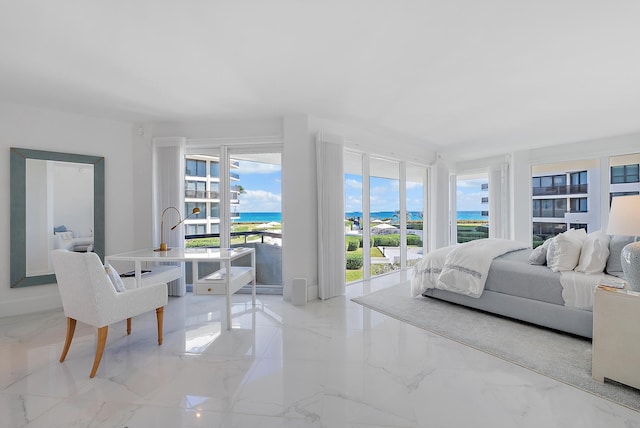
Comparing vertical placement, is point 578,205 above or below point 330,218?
above

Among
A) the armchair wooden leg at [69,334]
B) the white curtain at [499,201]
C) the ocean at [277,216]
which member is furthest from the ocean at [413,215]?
the armchair wooden leg at [69,334]

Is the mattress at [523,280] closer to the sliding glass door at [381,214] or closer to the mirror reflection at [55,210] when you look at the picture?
the sliding glass door at [381,214]

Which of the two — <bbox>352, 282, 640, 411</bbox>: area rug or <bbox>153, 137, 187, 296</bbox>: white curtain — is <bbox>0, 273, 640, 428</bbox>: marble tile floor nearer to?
<bbox>352, 282, 640, 411</bbox>: area rug

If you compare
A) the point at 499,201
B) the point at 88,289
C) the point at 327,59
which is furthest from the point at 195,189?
the point at 499,201

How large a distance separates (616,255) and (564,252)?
0.37 m

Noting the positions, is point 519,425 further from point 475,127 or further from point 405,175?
point 405,175

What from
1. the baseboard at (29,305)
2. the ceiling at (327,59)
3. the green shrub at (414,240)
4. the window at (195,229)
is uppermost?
the ceiling at (327,59)

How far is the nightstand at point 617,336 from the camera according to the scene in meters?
1.68

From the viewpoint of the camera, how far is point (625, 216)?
205 cm

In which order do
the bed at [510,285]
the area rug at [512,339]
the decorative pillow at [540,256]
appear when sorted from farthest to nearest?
the decorative pillow at [540,256], the bed at [510,285], the area rug at [512,339]

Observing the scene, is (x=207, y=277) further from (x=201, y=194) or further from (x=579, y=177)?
(x=579, y=177)

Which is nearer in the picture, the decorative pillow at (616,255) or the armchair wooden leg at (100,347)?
the armchair wooden leg at (100,347)

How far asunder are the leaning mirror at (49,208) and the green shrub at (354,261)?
345cm

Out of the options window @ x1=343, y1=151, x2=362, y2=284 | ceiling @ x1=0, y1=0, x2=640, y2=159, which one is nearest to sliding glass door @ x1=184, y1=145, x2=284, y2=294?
ceiling @ x1=0, y1=0, x2=640, y2=159
